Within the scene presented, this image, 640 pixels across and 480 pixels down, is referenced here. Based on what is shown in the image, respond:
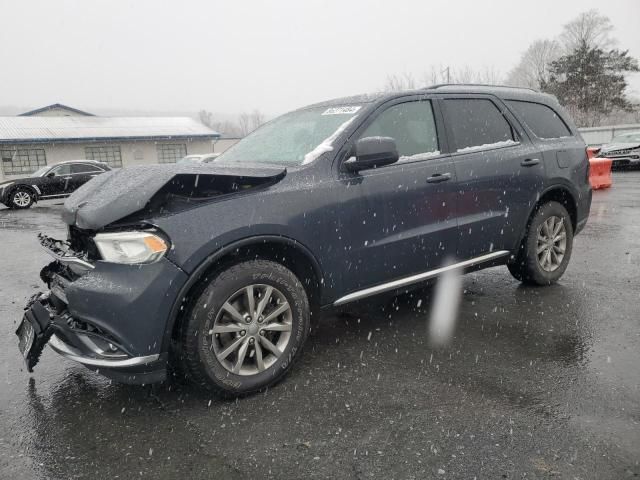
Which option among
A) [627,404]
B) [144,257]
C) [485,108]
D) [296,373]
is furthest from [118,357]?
[485,108]

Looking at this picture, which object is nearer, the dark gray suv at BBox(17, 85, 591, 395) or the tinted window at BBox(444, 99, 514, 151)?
the dark gray suv at BBox(17, 85, 591, 395)

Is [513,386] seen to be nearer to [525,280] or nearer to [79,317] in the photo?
[525,280]

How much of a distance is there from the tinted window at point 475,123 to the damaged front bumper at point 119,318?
8.11 ft

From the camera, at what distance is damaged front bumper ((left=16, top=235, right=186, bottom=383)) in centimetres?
242

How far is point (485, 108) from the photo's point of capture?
4125mm

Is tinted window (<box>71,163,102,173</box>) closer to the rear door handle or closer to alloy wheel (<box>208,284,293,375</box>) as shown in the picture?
the rear door handle

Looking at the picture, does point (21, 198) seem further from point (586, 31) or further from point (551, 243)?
point (586, 31)

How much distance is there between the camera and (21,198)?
16.4m

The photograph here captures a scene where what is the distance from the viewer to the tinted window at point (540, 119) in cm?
440

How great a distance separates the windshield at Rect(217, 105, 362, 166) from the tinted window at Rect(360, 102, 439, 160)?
7.8 inches

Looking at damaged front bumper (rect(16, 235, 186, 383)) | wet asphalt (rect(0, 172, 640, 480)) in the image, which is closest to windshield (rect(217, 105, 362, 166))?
damaged front bumper (rect(16, 235, 186, 383))

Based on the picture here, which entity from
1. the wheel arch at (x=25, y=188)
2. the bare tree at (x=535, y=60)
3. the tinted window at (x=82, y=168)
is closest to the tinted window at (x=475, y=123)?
the tinted window at (x=82, y=168)

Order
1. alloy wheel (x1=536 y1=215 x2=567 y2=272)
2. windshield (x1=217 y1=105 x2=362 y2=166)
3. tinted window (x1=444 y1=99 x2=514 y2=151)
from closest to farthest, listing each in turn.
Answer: windshield (x1=217 y1=105 x2=362 y2=166), tinted window (x1=444 y1=99 x2=514 y2=151), alloy wheel (x1=536 y1=215 x2=567 y2=272)

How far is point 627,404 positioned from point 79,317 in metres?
2.92
